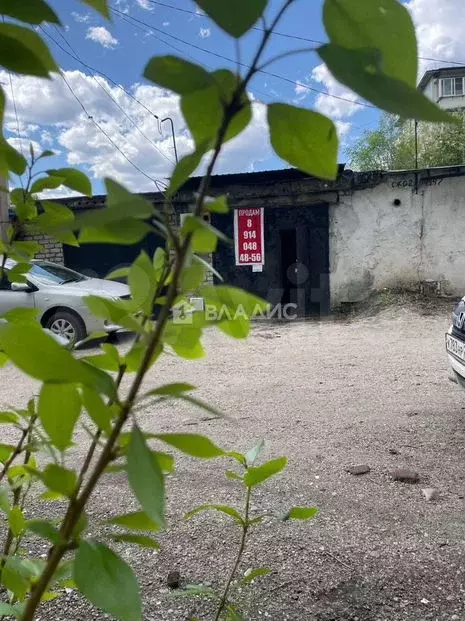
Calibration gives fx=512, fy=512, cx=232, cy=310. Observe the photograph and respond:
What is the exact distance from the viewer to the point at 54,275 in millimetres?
7816

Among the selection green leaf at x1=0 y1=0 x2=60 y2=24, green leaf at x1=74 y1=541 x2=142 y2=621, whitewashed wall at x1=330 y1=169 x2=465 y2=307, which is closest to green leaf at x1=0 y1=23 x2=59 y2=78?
green leaf at x1=0 y1=0 x2=60 y2=24

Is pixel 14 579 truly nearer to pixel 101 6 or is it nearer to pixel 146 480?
pixel 146 480

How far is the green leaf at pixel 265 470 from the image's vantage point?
88 centimetres

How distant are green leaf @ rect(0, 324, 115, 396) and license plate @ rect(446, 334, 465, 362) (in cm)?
358

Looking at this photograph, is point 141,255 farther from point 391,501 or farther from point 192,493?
point 391,501

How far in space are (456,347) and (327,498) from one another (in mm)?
1759

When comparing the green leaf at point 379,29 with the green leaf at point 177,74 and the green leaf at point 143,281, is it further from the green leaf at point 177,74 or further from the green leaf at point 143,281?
the green leaf at point 143,281

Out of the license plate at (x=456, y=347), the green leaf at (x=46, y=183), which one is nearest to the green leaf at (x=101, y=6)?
the green leaf at (x=46, y=183)

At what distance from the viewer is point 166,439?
1.65 ft

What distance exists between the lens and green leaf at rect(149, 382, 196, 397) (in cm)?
49

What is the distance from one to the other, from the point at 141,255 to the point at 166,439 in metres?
0.19

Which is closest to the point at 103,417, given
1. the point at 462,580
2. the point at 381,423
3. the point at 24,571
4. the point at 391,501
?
the point at 24,571

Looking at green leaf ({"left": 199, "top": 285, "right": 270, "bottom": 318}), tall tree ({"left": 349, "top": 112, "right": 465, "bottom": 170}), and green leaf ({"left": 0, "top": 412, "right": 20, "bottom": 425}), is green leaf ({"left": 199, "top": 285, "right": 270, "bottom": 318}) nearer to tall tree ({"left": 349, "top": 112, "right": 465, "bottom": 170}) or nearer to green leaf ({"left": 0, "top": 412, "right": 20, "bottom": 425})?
green leaf ({"left": 0, "top": 412, "right": 20, "bottom": 425})

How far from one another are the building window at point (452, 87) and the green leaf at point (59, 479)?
3999 cm
